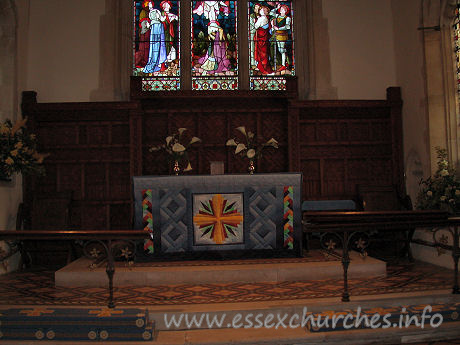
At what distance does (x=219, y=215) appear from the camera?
5.56 metres

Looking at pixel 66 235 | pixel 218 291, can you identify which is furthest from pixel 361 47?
pixel 66 235

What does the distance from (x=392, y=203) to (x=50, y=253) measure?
522cm

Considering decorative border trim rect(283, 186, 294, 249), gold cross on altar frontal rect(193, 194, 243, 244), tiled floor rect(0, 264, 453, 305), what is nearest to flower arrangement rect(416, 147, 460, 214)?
tiled floor rect(0, 264, 453, 305)

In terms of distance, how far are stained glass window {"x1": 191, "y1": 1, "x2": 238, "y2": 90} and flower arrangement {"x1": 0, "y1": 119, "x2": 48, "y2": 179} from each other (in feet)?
9.18

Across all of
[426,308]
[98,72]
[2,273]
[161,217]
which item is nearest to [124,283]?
[161,217]

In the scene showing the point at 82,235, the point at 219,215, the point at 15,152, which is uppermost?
the point at 15,152

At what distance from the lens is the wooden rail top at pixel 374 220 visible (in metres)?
4.16

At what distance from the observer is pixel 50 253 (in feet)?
22.3

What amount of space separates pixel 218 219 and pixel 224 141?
210cm

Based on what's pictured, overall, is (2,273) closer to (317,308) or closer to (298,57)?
(317,308)

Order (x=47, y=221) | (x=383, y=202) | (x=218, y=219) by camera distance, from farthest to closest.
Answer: (x=383, y=202) → (x=47, y=221) → (x=218, y=219)

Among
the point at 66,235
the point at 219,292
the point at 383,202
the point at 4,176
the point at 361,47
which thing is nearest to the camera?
the point at 66,235

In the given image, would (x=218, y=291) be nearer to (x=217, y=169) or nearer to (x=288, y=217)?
(x=288, y=217)

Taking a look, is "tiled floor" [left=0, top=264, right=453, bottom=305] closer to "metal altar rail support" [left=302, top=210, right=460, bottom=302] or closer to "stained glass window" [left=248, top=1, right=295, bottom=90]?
"metal altar rail support" [left=302, top=210, right=460, bottom=302]
